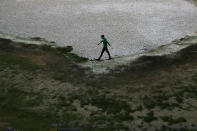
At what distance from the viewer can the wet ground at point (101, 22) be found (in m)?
22.5

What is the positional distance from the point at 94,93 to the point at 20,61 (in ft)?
21.6

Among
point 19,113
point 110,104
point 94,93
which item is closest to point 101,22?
point 94,93

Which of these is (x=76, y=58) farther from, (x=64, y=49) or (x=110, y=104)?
(x=110, y=104)

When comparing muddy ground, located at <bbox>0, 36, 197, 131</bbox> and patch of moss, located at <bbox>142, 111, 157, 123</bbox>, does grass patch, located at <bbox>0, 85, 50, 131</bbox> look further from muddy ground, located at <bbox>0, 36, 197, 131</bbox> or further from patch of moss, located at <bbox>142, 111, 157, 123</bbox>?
patch of moss, located at <bbox>142, 111, 157, 123</bbox>

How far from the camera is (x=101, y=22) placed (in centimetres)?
2655

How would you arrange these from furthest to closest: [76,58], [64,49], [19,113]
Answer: [64,49]
[76,58]
[19,113]

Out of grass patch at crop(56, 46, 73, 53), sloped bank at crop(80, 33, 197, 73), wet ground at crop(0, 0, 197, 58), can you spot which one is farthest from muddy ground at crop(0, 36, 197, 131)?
wet ground at crop(0, 0, 197, 58)

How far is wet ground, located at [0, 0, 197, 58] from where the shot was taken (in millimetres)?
22516

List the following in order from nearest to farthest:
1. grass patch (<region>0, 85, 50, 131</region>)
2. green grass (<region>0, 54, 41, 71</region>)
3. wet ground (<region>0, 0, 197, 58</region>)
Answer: grass patch (<region>0, 85, 50, 131</region>), green grass (<region>0, 54, 41, 71</region>), wet ground (<region>0, 0, 197, 58</region>)

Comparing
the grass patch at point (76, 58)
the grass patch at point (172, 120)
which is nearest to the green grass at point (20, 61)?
the grass patch at point (76, 58)

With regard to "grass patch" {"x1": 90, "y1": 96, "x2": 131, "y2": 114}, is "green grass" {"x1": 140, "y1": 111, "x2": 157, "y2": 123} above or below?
→ below

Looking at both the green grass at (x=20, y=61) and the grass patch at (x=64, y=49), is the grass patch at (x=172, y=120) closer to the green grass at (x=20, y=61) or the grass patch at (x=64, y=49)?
the green grass at (x=20, y=61)

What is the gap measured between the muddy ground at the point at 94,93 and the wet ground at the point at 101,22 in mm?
2953

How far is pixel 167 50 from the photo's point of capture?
20.6 meters
